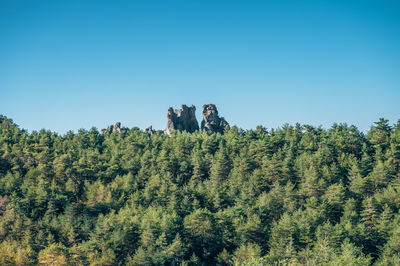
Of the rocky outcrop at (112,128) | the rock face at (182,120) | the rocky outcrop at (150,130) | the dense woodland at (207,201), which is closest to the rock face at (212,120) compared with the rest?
the rock face at (182,120)

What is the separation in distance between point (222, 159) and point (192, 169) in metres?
8.57

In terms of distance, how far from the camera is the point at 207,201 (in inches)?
2891

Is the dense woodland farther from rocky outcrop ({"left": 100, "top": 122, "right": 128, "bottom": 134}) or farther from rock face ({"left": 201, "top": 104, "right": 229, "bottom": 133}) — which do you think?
rock face ({"left": 201, "top": 104, "right": 229, "bottom": 133})

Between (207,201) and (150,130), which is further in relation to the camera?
(150,130)

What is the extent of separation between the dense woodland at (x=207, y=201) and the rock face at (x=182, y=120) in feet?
88.0

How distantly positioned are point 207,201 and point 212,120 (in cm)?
7199

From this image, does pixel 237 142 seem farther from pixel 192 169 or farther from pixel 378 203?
pixel 378 203

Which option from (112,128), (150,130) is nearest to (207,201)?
(150,130)

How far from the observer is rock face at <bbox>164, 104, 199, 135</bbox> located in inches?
5281

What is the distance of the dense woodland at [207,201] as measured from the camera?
53.2 meters

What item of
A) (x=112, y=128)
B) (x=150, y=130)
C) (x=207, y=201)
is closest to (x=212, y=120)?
(x=150, y=130)

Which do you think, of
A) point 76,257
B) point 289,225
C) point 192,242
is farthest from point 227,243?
point 76,257

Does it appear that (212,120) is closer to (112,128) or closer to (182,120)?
(182,120)

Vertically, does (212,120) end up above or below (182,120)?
below
